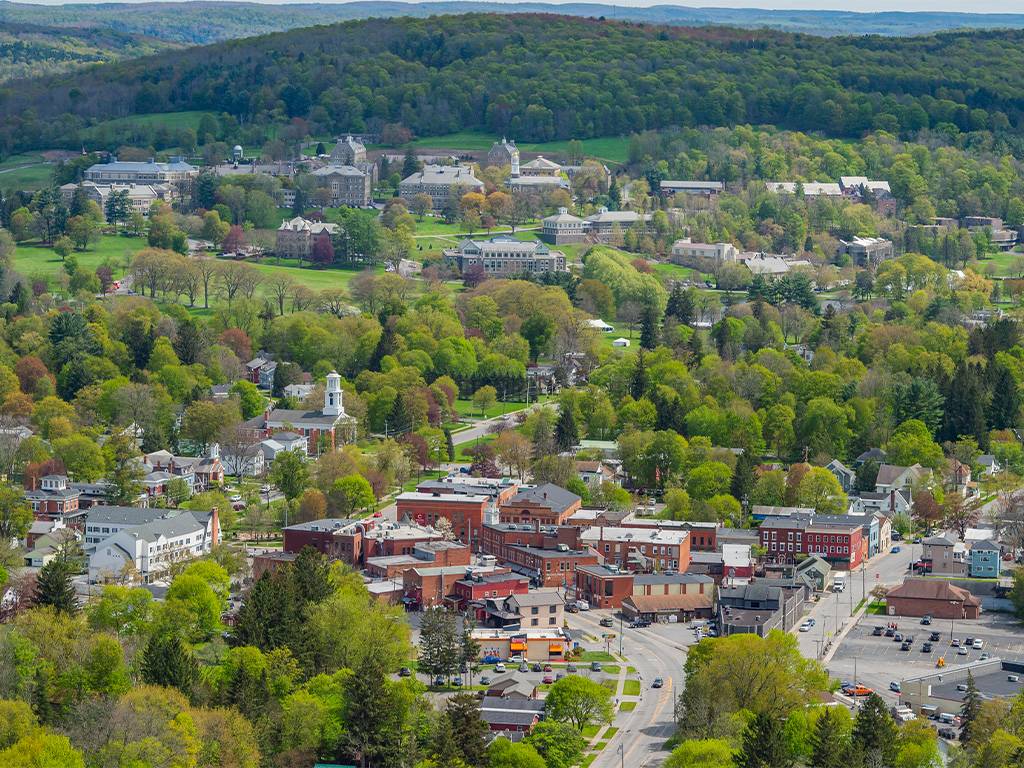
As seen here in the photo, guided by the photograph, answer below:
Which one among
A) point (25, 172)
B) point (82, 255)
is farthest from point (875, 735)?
point (25, 172)

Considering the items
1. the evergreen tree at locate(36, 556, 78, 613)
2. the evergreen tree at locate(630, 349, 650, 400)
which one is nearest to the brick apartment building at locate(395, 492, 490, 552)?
the evergreen tree at locate(36, 556, 78, 613)

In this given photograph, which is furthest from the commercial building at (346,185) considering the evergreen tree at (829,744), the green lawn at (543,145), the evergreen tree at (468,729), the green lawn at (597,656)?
the evergreen tree at (829,744)

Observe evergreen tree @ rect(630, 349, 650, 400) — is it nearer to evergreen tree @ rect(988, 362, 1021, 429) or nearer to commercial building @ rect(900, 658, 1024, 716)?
evergreen tree @ rect(988, 362, 1021, 429)

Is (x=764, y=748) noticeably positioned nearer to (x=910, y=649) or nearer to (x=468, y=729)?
(x=468, y=729)

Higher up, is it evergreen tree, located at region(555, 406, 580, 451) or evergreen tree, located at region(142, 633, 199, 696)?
evergreen tree, located at region(142, 633, 199, 696)

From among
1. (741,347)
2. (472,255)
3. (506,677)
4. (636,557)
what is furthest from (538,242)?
(506,677)

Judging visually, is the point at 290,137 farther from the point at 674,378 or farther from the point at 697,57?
the point at 674,378
